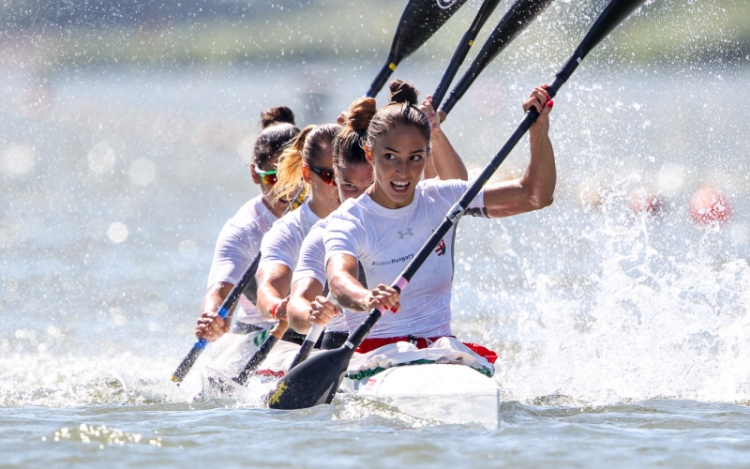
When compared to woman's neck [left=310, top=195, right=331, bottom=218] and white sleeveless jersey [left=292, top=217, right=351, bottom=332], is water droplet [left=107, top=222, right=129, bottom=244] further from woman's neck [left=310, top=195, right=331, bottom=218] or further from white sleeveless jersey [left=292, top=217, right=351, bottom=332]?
white sleeveless jersey [left=292, top=217, right=351, bottom=332]

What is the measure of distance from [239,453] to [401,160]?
142 cm

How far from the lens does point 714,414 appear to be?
4.55m

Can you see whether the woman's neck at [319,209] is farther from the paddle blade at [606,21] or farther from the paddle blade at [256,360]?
the paddle blade at [606,21]

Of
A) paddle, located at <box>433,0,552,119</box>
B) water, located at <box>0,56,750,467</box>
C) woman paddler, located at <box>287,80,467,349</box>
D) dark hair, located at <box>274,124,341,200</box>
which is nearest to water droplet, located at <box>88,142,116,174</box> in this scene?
water, located at <box>0,56,750,467</box>

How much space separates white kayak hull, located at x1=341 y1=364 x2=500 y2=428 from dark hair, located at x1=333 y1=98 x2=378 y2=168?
3.43ft

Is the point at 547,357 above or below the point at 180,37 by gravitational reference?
below

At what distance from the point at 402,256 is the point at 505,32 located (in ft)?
5.11

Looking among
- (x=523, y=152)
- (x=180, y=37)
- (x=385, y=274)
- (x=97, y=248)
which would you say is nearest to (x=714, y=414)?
(x=385, y=274)

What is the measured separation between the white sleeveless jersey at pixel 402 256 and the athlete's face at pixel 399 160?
0.10 meters

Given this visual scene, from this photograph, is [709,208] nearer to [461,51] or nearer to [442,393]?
[461,51]

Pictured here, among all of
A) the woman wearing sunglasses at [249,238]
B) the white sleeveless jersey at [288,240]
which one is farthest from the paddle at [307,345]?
the woman wearing sunglasses at [249,238]

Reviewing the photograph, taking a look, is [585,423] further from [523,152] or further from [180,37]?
[180,37]

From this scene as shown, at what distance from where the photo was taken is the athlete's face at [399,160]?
4.48 meters

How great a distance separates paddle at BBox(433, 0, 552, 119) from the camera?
5352 mm
